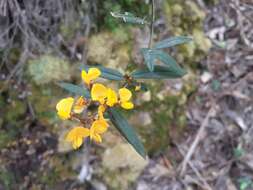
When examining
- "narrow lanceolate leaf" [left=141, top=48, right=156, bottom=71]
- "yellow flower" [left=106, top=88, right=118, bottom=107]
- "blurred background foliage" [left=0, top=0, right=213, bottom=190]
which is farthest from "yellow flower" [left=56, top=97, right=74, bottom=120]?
"blurred background foliage" [left=0, top=0, right=213, bottom=190]

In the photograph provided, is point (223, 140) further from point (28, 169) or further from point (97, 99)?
point (97, 99)

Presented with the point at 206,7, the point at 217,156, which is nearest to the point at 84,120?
the point at 217,156

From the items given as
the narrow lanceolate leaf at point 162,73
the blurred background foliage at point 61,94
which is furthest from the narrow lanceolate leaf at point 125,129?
the blurred background foliage at point 61,94

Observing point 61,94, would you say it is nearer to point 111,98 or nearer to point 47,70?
point 47,70

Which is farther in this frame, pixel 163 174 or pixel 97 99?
pixel 163 174

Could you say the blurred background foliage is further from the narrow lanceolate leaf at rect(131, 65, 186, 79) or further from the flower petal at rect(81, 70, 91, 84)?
the flower petal at rect(81, 70, 91, 84)

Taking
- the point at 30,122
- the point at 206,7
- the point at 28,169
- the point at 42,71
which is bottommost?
the point at 28,169

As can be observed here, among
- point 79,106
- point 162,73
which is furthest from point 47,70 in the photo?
point 79,106

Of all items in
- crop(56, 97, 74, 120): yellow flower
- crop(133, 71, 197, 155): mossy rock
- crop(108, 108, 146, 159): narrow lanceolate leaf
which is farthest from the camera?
crop(133, 71, 197, 155): mossy rock
